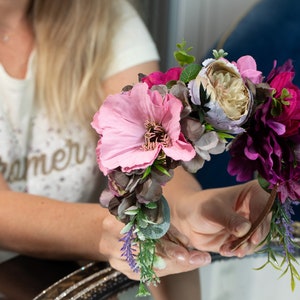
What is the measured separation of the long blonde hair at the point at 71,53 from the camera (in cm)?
112

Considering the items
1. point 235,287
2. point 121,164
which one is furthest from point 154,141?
point 235,287

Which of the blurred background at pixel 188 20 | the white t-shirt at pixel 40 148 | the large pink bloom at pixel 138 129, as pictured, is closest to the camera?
the large pink bloom at pixel 138 129

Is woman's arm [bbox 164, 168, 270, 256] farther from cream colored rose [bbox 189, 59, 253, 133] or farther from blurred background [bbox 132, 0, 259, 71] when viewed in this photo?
blurred background [bbox 132, 0, 259, 71]

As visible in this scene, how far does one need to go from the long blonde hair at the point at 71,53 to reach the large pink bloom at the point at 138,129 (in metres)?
0.65

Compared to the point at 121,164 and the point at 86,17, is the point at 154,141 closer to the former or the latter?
the point at 121,164

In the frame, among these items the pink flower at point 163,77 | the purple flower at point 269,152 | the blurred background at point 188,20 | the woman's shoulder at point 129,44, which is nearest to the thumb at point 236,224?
the purple flower at point 269,152

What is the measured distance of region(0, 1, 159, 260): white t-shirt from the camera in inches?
42.8

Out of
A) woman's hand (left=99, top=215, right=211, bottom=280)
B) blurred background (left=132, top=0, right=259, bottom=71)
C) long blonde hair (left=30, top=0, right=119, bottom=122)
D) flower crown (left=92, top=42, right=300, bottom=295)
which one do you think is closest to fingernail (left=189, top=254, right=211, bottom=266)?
woman's hand (left=99, top=215, right=211, bottom=280)

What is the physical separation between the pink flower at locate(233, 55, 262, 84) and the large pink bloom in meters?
0.07

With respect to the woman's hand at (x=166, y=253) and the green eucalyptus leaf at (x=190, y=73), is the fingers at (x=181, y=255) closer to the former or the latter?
the woman's hand at (x=166, y=253)

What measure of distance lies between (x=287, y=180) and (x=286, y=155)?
0.02m

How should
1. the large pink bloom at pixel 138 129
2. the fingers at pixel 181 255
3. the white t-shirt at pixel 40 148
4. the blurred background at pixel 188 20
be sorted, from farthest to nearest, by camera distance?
the blurred background at pixel 188 20, the white t-shirt at pixel 40 148, the fingers at pixel 181 255, the large pink bloom at pixel 138 129

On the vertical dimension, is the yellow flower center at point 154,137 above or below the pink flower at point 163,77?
below

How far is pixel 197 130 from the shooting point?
1.57ft
